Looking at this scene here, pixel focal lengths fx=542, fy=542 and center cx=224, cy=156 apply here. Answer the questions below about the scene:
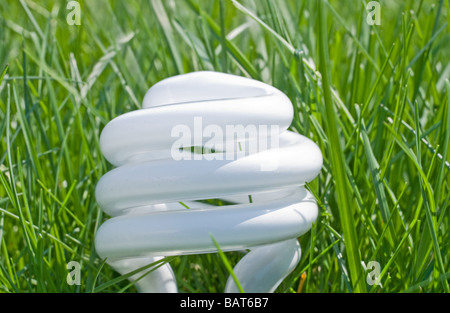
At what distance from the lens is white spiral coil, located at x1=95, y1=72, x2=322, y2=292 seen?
56 cm

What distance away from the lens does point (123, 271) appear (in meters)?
0.68

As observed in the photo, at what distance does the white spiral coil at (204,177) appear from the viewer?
56 centimetres

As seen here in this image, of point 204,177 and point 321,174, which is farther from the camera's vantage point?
point 321,174

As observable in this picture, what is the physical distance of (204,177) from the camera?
55 centimetres

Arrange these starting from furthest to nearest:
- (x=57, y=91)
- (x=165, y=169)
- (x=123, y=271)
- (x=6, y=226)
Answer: (x=57, y=91), (x=6, y=226), (x=123, y=271), (x=165, y=169)

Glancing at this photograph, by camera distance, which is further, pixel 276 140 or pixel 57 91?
pixel 57 91

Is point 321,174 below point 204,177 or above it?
below

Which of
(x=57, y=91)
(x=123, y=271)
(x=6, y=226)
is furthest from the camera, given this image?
(x=57, y=91)

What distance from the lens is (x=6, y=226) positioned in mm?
845
